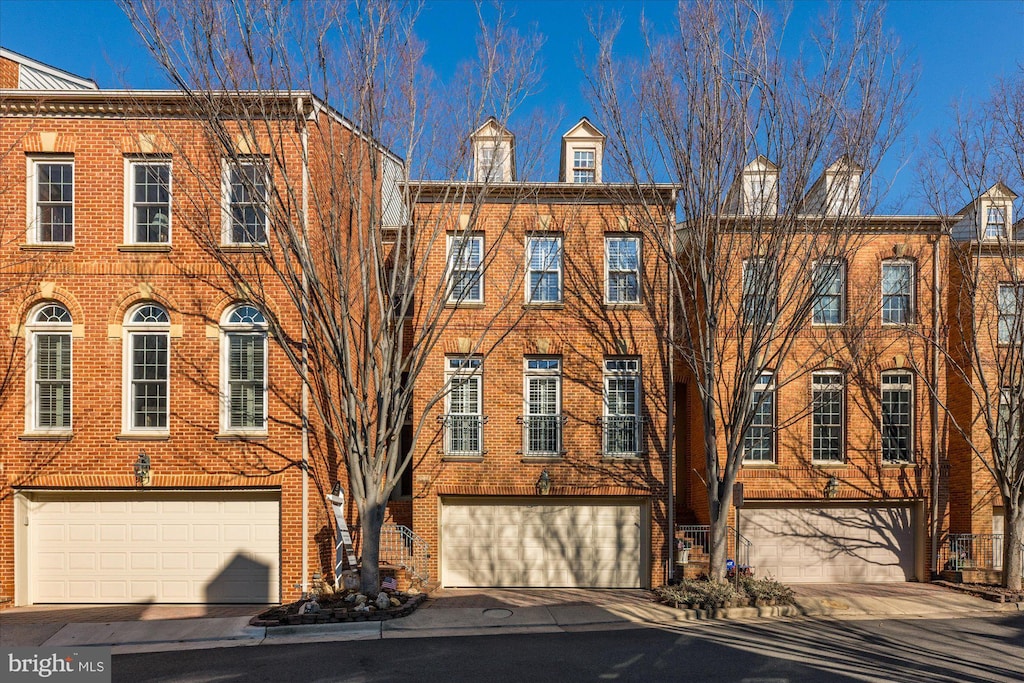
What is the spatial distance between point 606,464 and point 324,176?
832cm

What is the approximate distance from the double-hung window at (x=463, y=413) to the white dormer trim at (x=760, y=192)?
20.2ft

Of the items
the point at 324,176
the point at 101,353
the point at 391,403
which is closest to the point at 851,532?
the point at 391,403

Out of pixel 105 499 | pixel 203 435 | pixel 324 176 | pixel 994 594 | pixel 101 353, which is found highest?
pixel 324 176

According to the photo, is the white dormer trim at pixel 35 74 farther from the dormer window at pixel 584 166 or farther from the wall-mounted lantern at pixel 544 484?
the wall-mounted lantern at pixel 544 484

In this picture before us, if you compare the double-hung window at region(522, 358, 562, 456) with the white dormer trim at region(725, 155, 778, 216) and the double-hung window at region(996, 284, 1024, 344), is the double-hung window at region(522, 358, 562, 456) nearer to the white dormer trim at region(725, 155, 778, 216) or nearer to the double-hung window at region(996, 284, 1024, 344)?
the white dormer trim at region(725, 155, 778, 216)

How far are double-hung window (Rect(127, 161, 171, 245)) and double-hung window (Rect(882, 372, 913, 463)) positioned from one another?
1619cm

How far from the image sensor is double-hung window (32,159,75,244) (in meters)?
Answer: 12.7

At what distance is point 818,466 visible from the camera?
1531 cm

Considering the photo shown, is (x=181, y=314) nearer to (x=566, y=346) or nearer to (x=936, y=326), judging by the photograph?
(x=566, y=346)

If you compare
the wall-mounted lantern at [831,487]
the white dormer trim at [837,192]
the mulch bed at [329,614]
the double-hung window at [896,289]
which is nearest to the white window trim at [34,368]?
the mulch bed at [329,614]

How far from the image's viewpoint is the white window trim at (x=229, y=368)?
12617mm

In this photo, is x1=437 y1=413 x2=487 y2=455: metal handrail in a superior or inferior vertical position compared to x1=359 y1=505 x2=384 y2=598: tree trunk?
superior

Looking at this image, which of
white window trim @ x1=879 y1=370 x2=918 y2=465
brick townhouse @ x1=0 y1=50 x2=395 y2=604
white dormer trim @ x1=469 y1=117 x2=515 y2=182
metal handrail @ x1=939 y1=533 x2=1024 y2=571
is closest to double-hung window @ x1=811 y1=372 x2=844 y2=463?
white window trim @ x1=879 y1=370 x2=918 y2=465

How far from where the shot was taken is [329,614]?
11039 mm
